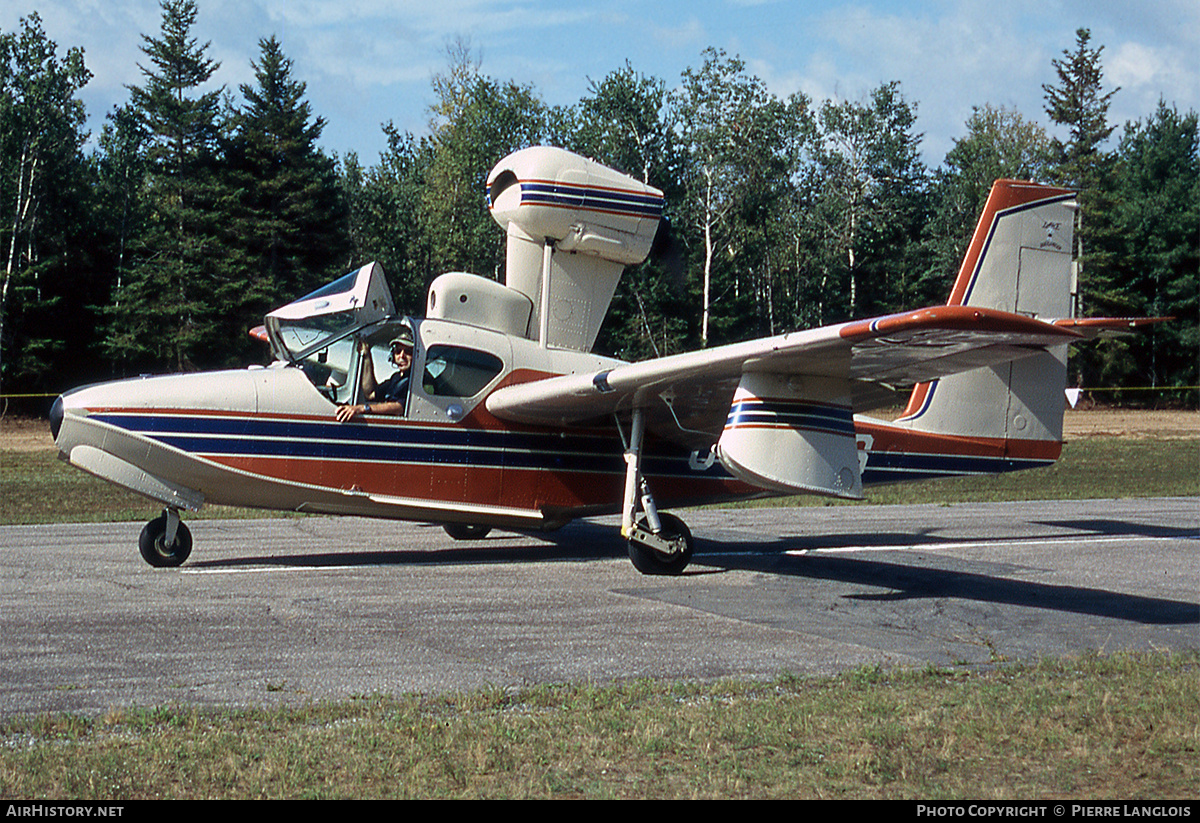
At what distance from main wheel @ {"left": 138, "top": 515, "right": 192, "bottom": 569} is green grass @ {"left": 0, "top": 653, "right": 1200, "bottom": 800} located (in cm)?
562

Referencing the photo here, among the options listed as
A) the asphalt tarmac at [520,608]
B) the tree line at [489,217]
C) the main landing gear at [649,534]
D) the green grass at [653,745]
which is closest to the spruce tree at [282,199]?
the tree line at [489,217]

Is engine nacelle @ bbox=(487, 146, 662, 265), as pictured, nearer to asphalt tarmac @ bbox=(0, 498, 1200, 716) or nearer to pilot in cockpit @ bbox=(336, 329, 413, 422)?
pilot in cockpit @ bbox=(336, 329, 413, 422)

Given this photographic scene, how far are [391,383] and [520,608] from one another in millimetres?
3371

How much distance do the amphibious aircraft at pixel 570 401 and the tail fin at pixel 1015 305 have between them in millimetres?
25

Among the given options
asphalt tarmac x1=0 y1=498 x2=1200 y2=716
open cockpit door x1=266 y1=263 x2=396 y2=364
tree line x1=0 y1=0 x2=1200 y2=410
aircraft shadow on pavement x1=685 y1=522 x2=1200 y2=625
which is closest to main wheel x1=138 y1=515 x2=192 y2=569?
asphalt tarmac x1=0 y1=498 x2=1200 y2=716

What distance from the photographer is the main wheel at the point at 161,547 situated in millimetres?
11203

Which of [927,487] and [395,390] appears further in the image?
[927,487]

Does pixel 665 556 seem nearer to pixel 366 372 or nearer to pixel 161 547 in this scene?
pixel 366 372

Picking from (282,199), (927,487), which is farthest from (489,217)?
(927,487)

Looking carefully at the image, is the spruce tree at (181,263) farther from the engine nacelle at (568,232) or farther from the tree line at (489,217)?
the engine nacelle at (568,232)

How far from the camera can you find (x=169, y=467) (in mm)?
10742

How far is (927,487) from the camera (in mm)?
24906

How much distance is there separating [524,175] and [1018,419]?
672cm

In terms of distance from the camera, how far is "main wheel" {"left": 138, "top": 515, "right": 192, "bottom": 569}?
11203 millimetres
